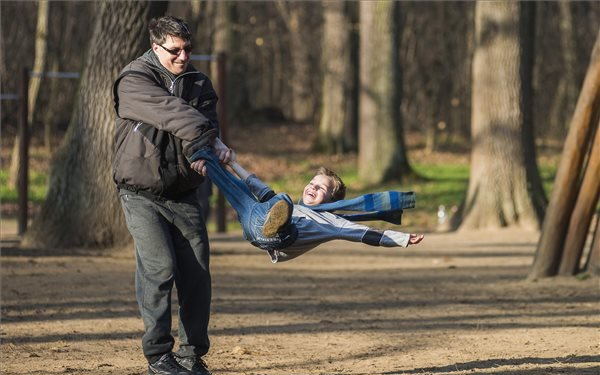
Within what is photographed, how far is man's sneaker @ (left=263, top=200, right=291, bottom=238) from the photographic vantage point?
578 cm

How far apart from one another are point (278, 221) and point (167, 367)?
100cm

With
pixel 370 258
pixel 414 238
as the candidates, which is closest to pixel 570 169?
pixel 370 258

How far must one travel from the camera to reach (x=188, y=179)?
19.6 feet

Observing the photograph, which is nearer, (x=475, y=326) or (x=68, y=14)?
(x=475, y=326)

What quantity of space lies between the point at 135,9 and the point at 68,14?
17.5 m

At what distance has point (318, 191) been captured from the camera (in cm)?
638

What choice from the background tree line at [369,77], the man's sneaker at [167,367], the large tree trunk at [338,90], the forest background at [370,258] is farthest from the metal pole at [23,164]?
the large tree trunk at [338,90]

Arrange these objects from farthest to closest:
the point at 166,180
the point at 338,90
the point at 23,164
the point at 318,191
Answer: the point at 338,90
the point at 23,164
the point at 318,191
the point at 166,180

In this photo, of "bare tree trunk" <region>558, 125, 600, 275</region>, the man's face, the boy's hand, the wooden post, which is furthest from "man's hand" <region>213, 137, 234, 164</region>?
the wooden post

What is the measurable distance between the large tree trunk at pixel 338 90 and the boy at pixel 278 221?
22.2 meters

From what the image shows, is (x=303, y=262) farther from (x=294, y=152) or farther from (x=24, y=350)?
(x=294, y=152)

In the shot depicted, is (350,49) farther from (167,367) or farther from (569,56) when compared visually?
(167,367)

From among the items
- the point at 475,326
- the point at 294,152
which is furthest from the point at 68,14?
the point at 475,326

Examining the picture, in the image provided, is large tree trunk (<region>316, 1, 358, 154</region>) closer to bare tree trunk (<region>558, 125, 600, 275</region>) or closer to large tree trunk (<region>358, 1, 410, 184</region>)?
large tree trunk (<region>358, 1, 410, 184</region>)
